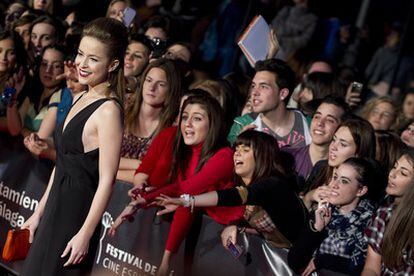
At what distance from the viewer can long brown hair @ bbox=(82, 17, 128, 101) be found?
5.61 meters

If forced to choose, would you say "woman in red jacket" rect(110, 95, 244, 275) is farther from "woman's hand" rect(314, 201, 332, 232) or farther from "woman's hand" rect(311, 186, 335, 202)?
"woman's hand" rect(314, 201, 332, 232)

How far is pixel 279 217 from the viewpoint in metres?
6.59

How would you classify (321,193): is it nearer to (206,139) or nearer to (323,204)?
(323,204)

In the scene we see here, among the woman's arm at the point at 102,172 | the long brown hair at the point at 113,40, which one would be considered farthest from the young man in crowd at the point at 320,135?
the woman's arm at the point at 102,172

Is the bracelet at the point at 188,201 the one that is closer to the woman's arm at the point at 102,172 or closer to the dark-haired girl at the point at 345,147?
the woman's arm at the point at 102,172

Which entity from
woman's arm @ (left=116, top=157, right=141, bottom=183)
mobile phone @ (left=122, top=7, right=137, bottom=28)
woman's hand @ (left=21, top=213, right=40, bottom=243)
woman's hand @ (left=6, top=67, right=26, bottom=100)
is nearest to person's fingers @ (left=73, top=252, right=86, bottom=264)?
woman's hand @ (left=21, top=213, right=40, bottom=243)

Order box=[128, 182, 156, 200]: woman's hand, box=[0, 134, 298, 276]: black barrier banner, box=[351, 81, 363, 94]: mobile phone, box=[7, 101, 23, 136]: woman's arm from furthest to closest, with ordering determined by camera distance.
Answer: box=[351, 81, 363, 94]: mobile phone
box=[7, 101, 23, 136]: woman's arm
box=[128, 182, 156, 200]: woman's hand
box=[0, 134, 298, 276]: black barrier banner

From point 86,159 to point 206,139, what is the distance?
5.84 feet

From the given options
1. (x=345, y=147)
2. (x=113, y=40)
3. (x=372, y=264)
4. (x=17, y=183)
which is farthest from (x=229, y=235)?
(x=17, y=183)

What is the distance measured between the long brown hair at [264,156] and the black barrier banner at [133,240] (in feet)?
1.56

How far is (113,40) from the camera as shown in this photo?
5.63 m

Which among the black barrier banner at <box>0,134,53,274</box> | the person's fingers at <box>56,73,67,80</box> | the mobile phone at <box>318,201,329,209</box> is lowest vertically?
the black barrier banner at <box>0,134,53,274</box>

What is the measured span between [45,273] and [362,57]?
361 inches

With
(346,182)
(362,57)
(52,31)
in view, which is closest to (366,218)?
(346,182)
